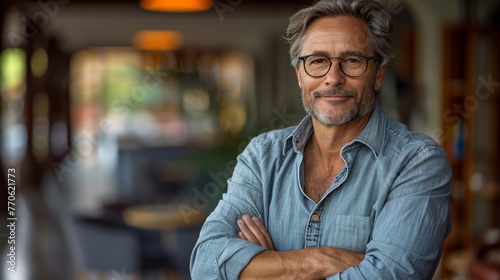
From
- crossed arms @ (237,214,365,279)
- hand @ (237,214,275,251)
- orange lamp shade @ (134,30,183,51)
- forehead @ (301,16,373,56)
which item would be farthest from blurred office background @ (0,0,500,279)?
crossed arms @ (237,214,365,279)

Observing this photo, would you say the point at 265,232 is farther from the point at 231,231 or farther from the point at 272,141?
the point at 272,141

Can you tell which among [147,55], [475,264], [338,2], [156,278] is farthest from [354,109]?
[147,55]

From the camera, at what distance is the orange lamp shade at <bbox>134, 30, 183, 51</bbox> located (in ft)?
47.9

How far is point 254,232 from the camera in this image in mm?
1830

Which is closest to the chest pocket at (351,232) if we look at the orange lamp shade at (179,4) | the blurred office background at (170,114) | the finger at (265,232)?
the finger at (265,232)

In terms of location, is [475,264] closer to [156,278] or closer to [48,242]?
[156,278]

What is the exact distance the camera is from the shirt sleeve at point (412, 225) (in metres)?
1.67

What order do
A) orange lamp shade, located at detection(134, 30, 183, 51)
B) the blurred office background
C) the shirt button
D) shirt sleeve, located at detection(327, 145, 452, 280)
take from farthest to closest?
orange lamp shade, located at detection(134, 30, 183, 51), the blurred office background, the shirt button, shirt sleeve, located at detection(327, 145, 452, 280)

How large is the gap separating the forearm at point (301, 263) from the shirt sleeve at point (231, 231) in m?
0.02

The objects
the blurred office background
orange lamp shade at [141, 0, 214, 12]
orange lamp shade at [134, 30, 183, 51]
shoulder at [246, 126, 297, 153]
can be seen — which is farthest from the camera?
orange lamp shade at [134, 30, 183, 51]

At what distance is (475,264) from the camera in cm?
407

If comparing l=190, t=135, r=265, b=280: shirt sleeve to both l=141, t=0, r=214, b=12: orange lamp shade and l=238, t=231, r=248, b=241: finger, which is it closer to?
l=238, t=231, r=248, b=241: finger

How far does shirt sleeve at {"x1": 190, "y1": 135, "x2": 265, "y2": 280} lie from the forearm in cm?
2

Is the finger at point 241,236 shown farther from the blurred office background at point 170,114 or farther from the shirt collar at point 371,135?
the blurred office background at point 170,114
